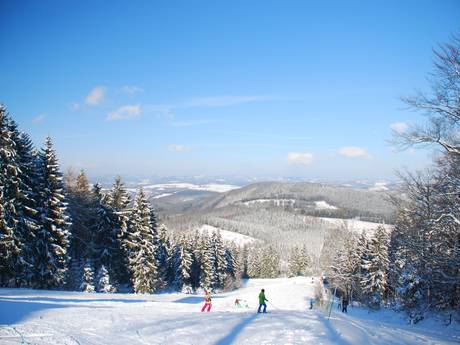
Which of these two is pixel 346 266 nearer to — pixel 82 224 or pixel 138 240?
pixel 138 240

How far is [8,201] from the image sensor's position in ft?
73.5

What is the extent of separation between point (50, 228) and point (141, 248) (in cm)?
984

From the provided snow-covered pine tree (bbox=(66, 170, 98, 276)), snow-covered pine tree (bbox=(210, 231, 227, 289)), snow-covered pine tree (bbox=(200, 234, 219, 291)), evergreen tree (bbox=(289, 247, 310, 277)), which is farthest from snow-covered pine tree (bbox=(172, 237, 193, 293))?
evergreen tree (bbox=(289, 247, 310, 277))

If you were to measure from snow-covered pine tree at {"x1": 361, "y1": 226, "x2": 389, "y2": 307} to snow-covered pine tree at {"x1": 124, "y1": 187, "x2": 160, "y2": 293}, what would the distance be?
2343 cm

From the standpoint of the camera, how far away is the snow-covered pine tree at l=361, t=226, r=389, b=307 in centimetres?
3794

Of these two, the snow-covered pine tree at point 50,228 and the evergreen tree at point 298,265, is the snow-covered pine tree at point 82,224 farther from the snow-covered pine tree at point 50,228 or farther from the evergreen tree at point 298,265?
the evergreen tree at point 298,265

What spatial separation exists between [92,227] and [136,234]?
4.68 meters

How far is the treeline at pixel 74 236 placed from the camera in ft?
75.0

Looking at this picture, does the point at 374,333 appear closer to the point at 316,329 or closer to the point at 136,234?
the point at 316,329

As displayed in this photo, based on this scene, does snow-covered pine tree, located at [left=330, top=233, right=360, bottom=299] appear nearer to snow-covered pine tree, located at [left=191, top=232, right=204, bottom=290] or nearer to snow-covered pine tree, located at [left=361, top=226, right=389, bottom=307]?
snow-covered pine tree, located at [left=361, top=226, right=389, bottom=307]

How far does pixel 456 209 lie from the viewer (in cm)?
1098


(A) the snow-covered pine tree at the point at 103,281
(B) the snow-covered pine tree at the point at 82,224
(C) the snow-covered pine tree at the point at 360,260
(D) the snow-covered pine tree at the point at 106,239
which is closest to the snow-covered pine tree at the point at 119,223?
(D) the snow-covered pine tree at the point at 106,239

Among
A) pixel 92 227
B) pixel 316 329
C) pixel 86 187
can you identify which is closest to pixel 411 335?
pixel 316 329

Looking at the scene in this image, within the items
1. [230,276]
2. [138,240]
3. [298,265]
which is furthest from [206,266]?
[298,265]
